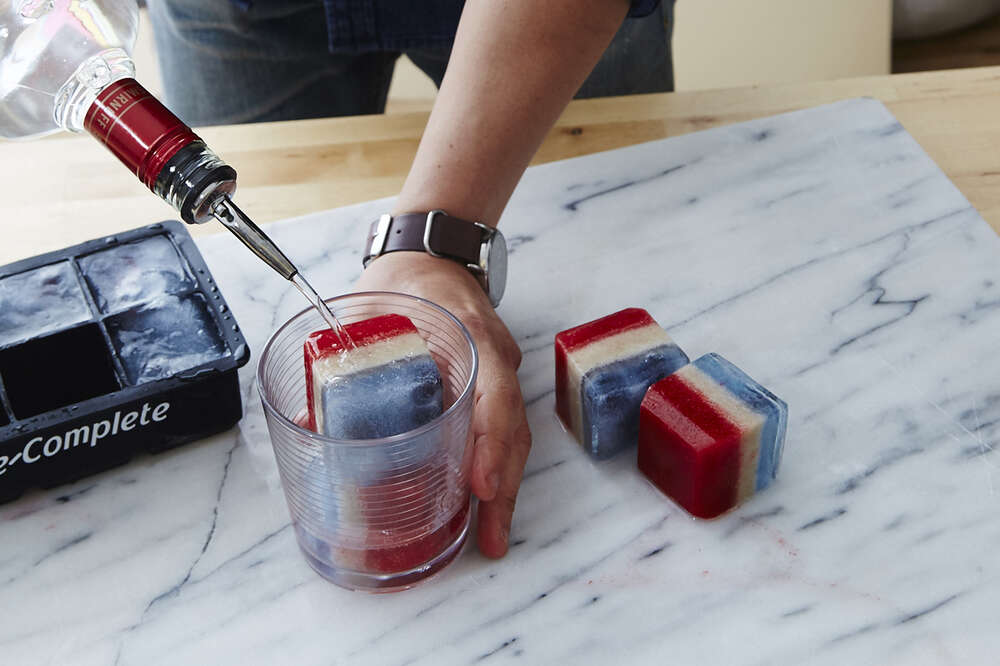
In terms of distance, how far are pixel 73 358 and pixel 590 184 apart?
546 mm

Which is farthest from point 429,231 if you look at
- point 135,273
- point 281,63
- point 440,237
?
point 281,63

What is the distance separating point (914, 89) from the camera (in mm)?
1239

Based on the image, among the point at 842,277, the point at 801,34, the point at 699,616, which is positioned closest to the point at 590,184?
the point at 842,277

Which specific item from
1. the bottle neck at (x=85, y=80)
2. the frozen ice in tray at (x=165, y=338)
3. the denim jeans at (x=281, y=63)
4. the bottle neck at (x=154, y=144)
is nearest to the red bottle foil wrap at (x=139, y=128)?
the bottle neck at (x=154, y=144)

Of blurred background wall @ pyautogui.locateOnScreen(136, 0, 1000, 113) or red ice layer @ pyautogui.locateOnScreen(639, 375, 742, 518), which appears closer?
red ice layer @ pyautogui.locateOnScreen(639, 375, 742, 518)

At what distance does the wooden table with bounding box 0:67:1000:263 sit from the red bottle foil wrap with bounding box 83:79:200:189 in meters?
0.50

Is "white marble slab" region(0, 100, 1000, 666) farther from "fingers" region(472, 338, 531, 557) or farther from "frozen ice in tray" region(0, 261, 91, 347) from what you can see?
"frozen ice in tray" region(0, 261, 91, 347)

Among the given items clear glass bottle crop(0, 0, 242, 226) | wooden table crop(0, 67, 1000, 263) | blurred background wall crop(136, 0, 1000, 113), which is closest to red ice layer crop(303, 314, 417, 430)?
clear glass bottle crop(0, 0, 242, 226)

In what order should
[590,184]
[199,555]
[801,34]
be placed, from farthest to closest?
1. [801,34]
2. [590,184]
3. [199,555]

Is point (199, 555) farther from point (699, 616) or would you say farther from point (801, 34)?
point (801, 34)

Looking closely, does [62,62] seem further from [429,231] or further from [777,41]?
[777,41]

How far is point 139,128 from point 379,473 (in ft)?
0.81

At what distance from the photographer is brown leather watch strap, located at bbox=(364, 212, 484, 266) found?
885 mm

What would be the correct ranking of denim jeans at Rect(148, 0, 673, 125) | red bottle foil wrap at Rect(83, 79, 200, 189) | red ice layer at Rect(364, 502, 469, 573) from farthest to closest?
denim jeans at Rect(148, 0, 673, 125) → red ice layer at Rect(364, 502, 469, 573) → red bottle foil wrap at Rect(83, 79, 200, 189)
